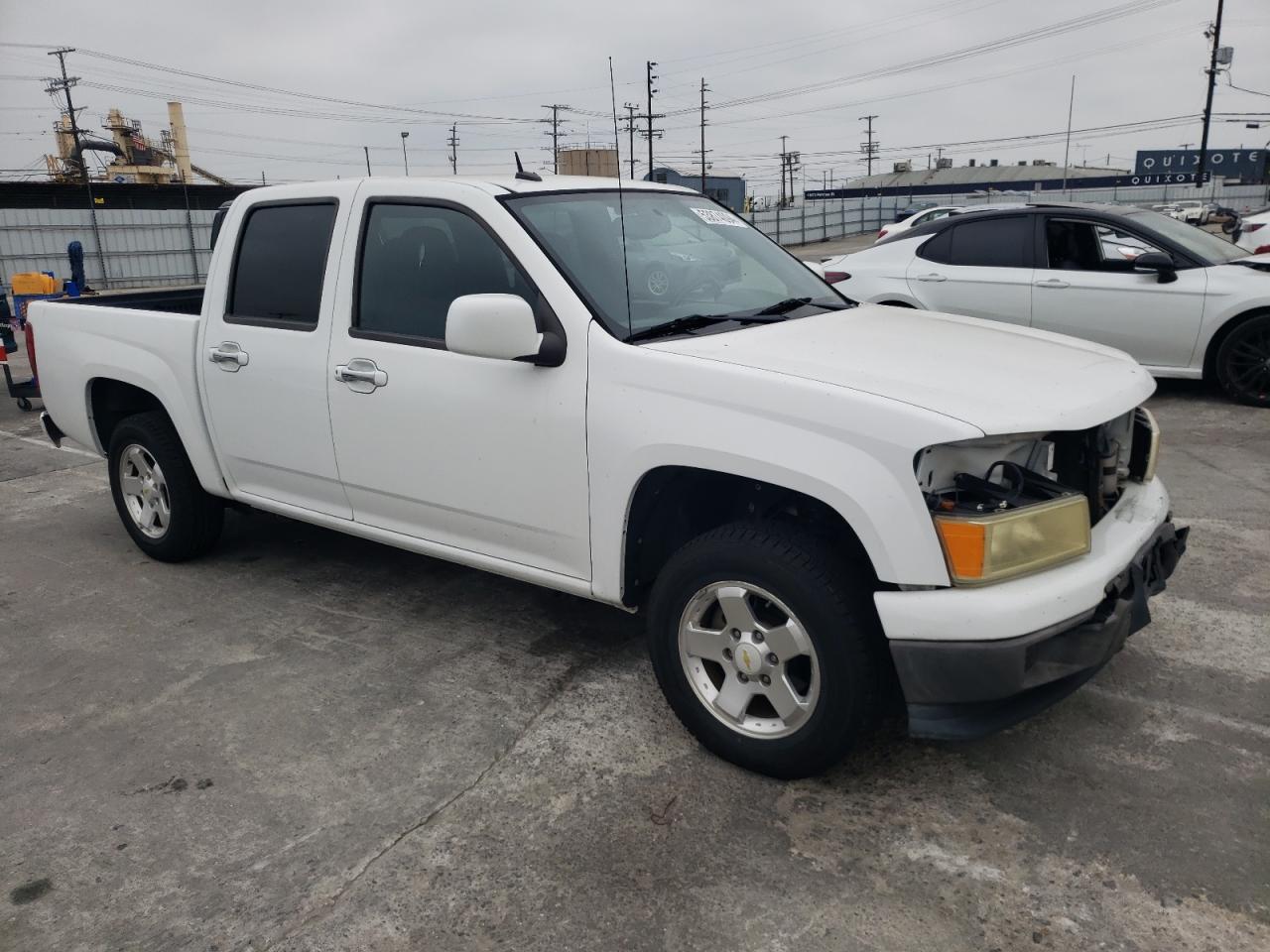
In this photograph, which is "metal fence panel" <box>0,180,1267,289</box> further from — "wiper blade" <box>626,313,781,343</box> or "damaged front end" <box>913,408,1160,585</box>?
"damaged front end" <box>913,408,1160,585</box>

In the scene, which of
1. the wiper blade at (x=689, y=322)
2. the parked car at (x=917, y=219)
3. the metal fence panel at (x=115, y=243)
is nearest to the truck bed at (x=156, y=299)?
the wiper blade at (x=689, y=322)

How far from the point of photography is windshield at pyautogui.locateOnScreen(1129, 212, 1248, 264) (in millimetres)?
7562

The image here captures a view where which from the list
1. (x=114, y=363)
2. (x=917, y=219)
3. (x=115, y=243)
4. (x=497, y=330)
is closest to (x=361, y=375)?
(x=497, y=330)

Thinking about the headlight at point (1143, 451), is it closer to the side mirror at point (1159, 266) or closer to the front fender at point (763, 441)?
the front fender at point (763, 441)

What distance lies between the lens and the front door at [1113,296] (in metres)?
7.45

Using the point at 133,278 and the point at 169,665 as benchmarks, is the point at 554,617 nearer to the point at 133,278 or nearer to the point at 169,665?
the point at 169,665

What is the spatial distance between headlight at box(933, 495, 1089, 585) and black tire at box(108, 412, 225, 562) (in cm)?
376

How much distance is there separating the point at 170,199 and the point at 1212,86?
45199mm

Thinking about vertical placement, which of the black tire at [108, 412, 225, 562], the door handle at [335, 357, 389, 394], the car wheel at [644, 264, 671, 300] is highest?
the car wheel at [644, 264, 671, 300]

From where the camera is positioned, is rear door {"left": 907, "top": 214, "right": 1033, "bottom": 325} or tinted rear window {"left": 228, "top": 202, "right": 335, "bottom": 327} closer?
tinted rear window {"left": 228, "top": 202, "right": 335, "bottom": 327}

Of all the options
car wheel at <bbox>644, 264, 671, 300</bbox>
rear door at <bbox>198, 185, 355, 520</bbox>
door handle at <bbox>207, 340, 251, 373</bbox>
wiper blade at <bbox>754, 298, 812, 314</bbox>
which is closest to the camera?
car wheel at <bbox>644, 264, 671, 300</bbox>

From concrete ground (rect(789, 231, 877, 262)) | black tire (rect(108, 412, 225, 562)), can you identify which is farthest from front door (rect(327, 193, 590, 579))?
concrete ground (rect(789, 231, 877, 262))

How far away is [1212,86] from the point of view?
46.3 meters

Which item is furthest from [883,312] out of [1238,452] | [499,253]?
[1238,452]
